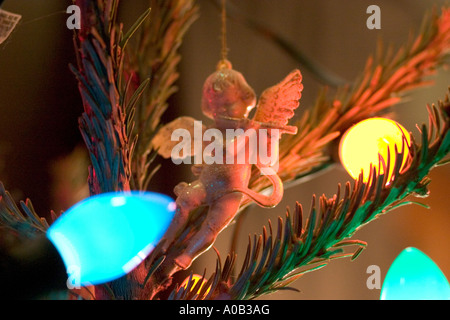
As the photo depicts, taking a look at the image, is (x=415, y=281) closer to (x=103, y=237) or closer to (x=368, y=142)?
(x=368, y=142)

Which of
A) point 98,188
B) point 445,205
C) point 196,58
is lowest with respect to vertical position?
point 445,205

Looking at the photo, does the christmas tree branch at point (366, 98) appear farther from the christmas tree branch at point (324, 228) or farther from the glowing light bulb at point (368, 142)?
the christmas tree branch at point (324, 228)

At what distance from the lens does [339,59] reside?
102 centimetres

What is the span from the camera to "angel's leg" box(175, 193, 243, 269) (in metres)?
0.34

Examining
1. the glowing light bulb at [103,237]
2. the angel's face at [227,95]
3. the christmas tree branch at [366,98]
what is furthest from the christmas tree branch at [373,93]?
the glowing light bulb at [103,237]

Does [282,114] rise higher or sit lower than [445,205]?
higher

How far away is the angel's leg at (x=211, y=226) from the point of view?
34cm

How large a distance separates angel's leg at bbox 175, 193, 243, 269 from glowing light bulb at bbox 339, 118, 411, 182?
119 mm

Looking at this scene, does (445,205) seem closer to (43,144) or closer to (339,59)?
(339,59)

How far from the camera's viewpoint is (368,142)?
16.9 inches

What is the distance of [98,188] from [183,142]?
4.8 inches

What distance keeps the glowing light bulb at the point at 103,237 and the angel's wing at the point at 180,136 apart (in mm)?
96
